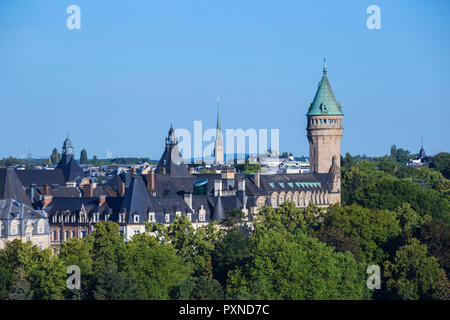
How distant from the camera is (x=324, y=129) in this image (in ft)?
550

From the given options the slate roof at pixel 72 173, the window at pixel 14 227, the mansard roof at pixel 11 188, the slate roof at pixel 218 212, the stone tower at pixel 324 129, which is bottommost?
the window at pixel 14 227

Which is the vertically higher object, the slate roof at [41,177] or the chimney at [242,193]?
the slate roof at [41,177]

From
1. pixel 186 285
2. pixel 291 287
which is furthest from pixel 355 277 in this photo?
pixel 186 285

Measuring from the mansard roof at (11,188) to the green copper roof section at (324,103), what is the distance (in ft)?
204

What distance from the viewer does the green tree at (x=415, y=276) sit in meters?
84.8

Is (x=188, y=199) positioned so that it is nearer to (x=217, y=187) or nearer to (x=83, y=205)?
(x=83, y=205)

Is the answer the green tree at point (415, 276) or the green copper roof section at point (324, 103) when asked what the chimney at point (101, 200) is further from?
the green copper roof section at point (324, 103)

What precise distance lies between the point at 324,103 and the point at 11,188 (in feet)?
216

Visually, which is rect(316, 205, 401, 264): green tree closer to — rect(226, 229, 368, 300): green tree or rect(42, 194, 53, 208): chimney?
rect(226, 229, 368, 300): green tree

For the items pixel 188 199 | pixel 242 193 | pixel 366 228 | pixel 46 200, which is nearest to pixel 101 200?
pixel 46 200

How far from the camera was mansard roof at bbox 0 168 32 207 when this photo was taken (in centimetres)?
10931

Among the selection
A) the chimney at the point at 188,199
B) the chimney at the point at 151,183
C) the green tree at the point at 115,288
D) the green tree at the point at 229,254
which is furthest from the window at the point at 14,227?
the chimney at the point at 151,183
